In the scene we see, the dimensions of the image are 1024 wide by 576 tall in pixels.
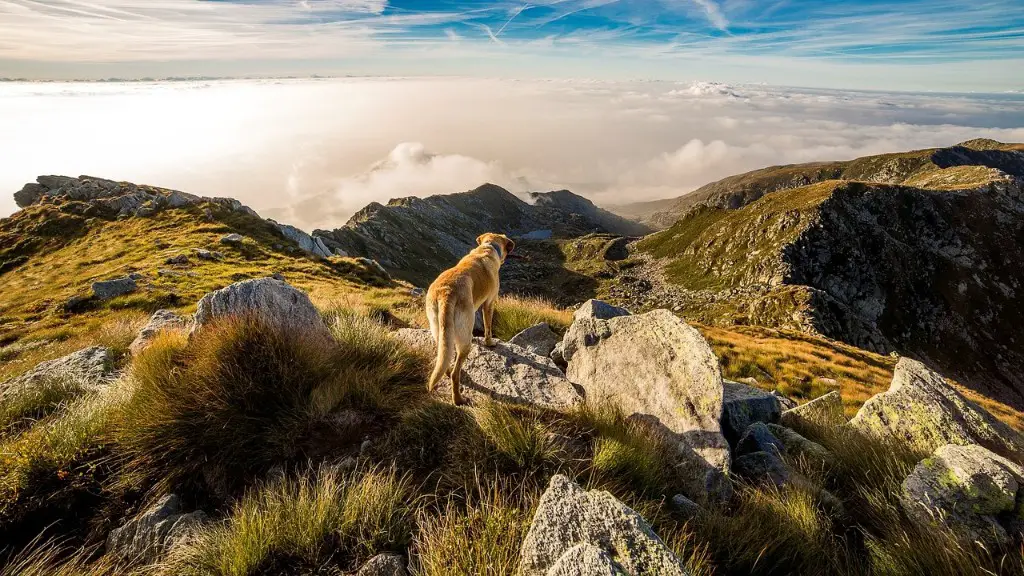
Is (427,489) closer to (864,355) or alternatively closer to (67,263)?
(864,355)

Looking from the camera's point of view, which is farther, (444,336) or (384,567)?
(444,336)

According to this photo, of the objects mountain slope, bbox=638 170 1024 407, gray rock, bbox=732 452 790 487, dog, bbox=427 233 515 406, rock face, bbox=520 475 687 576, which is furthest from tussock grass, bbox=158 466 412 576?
mountain slope, bbox=638 170 1024 407

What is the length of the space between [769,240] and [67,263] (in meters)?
148

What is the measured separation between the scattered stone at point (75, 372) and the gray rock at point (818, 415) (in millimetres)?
12722

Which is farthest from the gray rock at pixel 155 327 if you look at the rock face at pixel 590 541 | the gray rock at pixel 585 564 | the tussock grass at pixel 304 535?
the gray rock at pixel 585 564

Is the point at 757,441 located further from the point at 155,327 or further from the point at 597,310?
the point at 155,327

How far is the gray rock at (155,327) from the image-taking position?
8394mm

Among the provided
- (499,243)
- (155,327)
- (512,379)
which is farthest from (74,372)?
(499,243)

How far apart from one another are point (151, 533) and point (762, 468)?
290 inches

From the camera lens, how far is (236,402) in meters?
5.54

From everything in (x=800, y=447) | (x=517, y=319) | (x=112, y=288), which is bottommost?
(x=112, y=288)

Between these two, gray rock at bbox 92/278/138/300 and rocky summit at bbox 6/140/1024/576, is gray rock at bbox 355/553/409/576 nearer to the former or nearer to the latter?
rocky summit at bbox 6/140/1024/576

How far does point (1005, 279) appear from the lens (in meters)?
103

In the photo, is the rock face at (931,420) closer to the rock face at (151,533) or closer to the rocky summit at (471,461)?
the rocky summit at (471,461)
